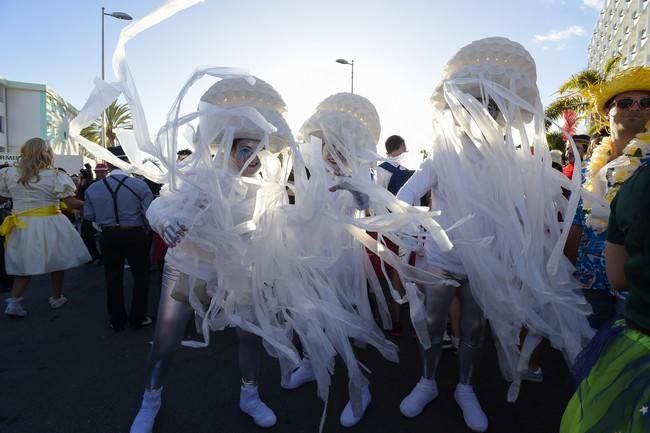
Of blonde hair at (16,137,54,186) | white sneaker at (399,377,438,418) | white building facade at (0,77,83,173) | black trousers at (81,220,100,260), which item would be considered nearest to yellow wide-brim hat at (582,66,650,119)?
white sneaker at (399,377,438,418)

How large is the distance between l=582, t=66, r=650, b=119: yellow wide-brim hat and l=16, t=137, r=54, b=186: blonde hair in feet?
14.9

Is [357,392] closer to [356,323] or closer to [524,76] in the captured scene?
[356,323]

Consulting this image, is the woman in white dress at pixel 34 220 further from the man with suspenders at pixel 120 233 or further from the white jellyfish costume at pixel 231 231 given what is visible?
→ the white jellyfish costume at pixel 231 231

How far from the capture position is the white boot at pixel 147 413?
6.75 feet

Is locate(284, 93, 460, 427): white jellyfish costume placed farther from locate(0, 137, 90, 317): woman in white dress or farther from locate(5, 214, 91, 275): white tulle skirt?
locate(5, 214, 91, 275): white tulle skirt

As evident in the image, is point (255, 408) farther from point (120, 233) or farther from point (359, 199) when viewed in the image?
point (120, 233)

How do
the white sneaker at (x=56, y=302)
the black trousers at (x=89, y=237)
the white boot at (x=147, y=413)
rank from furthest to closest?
the black trousers at (x=89, y=237)
the white sneaker at (x=56, y=302)
the white boot at (x=147, y=413)

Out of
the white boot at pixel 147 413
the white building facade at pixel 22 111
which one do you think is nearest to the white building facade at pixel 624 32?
the white boot at pixel 147 413

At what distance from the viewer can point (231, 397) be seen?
251 centimetres

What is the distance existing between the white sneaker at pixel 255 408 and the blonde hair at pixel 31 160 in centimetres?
311

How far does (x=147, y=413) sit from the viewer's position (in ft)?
6.86

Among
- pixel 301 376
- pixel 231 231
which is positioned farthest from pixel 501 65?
pixel 301 376

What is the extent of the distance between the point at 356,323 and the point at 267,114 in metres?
1.12

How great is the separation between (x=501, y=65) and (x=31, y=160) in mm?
4158
